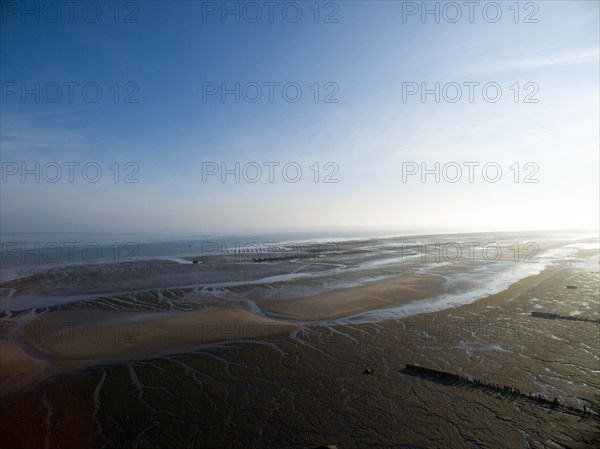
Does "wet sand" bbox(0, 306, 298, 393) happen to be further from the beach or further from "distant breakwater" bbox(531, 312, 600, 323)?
"distant breakwater" bbox(531, 312, 600, 323)

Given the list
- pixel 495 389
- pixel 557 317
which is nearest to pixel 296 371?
pixel 495 389

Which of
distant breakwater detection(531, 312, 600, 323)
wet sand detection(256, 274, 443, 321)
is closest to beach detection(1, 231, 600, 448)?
wet sand detection(256, 274, 443, 321)

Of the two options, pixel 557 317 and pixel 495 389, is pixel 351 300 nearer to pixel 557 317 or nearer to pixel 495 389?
pixel 557 317

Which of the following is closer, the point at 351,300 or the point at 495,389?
the point at 495,389

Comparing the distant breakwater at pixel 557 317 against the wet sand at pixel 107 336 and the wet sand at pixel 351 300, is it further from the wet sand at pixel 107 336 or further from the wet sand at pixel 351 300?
the wet sand at pixel 107 336

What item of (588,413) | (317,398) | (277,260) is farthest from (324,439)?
(277,260)

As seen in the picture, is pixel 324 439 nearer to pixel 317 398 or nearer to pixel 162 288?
pixel 317 398

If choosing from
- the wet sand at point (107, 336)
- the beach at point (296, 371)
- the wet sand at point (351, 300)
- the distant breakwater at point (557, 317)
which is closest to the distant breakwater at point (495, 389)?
the beach at point (296, 371)

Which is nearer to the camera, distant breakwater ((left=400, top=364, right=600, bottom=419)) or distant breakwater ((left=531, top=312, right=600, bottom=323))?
distant breakwater ((left=400, top=364, right=600, bottom=419))
